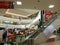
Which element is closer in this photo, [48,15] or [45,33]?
[45,33]

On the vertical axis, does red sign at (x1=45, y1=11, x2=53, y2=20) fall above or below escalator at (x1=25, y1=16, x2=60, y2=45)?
above

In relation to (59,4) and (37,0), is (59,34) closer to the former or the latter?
(37,0)

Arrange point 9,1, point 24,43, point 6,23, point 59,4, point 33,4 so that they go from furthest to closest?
point 6,23 < point 59,4 < point 33,4 < point 9,1 < point 24,43

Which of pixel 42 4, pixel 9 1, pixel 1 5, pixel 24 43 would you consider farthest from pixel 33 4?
pixel 24 43

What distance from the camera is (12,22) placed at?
22.2 m

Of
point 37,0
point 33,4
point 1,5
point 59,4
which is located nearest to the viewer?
point 1,5

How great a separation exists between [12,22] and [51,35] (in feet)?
54.2

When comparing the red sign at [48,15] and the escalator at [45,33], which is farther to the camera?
the red sign at [48,15]

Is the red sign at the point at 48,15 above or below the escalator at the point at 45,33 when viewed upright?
above

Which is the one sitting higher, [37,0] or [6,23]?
[37,0]

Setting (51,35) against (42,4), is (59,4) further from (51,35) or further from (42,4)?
(51,35)

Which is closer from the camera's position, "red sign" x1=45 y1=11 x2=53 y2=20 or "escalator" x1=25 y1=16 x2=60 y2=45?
"escalator" x1=25 y1=16 x2=60 y2=45

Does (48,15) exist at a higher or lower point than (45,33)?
higher

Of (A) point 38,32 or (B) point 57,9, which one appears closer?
(A) point 38,32
